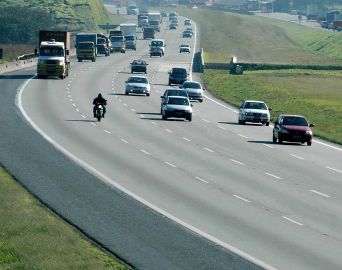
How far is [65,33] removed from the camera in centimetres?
10544

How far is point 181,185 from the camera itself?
4066 cm

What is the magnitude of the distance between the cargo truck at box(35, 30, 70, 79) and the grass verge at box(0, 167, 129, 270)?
212 feet

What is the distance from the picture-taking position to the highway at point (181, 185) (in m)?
27.7

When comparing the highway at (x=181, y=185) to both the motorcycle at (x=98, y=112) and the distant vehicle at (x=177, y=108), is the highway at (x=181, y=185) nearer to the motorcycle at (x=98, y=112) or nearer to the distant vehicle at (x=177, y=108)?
the motorcycle at (x=98, y=112)

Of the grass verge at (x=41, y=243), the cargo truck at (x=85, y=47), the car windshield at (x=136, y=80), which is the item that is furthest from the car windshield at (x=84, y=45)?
the grass verge at (x=41, y=243)

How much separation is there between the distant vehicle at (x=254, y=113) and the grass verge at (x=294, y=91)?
10.4 ft

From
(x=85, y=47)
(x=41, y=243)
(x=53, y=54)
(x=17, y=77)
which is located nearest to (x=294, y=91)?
(x=53, y=54)

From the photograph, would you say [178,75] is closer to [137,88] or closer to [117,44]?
[137,88]

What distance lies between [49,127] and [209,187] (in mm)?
20805

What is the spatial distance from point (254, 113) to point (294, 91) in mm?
37974

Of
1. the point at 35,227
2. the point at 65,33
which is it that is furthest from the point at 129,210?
the point at 65,33

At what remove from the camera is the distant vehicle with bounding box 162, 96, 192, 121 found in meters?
71.4

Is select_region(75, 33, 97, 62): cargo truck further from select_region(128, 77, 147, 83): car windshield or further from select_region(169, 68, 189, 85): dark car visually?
select_region(128, 77, 147, 83): car windshield

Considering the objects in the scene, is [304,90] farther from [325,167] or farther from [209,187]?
[209,187]
